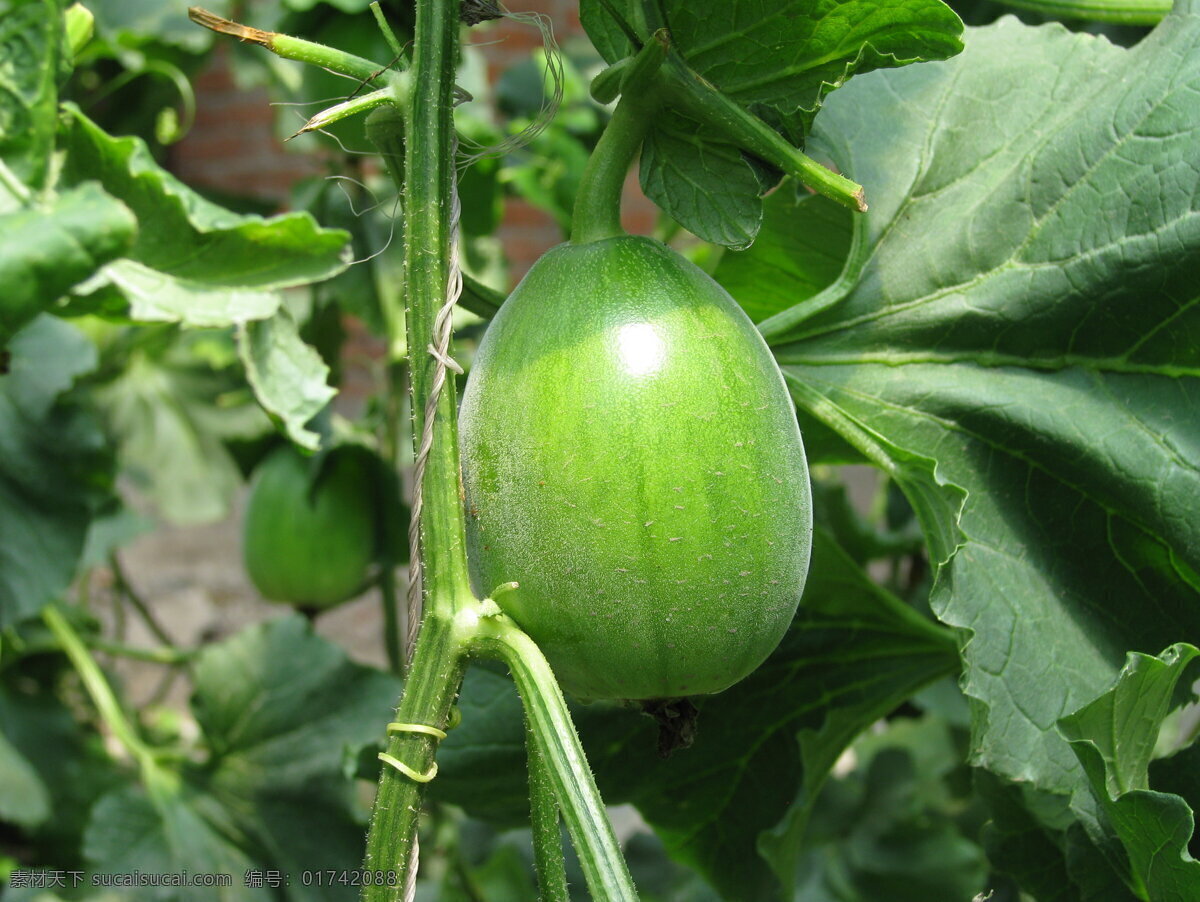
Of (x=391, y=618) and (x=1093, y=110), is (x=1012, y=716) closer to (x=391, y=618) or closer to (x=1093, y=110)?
(x=1093, y=110)

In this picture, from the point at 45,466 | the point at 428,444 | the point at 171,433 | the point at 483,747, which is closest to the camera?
the point at 428,444

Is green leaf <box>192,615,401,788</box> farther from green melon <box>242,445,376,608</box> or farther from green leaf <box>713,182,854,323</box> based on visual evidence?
green leaf <box>713,182,854,323</box>

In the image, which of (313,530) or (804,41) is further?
(313,530)

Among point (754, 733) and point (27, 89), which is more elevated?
point (27, 89)

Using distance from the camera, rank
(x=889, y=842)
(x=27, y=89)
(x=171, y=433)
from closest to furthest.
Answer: (x=27, y=89) → (x=889, y=842) → (x=171, y=433)

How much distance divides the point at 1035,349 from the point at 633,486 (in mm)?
295

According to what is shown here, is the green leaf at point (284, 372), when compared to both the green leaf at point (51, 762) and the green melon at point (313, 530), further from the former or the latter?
the green leaf at point (51, 762)

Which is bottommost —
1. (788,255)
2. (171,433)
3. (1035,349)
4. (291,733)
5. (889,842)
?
(889,842)

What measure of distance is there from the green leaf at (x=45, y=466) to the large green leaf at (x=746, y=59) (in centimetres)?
64

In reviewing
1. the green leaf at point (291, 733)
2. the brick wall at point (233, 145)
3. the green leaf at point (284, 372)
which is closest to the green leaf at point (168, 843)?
the green leaf at point (291, 733)

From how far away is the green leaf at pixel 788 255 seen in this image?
0.72 metres

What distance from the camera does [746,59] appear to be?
52 centimetres

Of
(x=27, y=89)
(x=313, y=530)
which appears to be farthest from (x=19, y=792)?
(x=27, y=89)

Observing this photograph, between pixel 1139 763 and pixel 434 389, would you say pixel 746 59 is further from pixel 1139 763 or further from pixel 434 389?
pixel 1139 763
